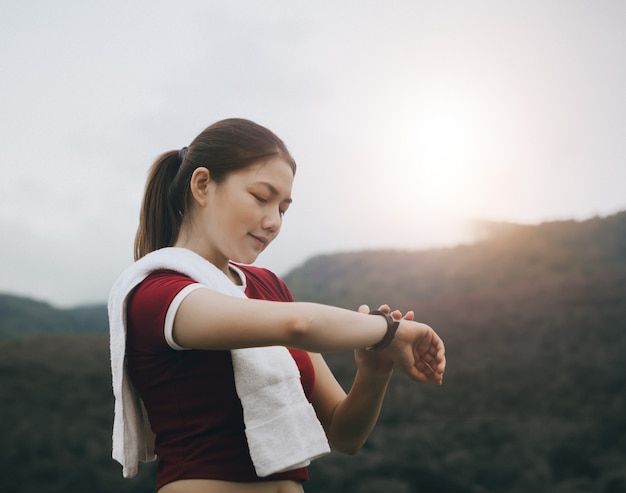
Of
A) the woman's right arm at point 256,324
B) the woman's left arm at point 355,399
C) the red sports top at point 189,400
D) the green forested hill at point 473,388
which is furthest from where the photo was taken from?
the green forested hill at point 473,388

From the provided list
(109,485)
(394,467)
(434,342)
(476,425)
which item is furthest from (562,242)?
(434,342)

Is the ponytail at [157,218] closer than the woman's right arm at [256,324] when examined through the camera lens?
No

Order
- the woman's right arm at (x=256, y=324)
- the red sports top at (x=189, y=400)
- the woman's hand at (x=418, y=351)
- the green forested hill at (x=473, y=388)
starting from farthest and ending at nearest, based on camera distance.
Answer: the green forested hill at (x=473, y=388) → the woman's hand at (x=418, y=351) → the red sports top at (x=189, y=400) → the woman's right arm at (x=256, y=324)

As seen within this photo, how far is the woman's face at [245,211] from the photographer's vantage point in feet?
4.27

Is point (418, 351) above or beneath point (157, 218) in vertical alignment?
beneath

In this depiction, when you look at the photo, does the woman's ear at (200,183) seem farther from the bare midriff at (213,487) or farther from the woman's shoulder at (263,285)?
the bare midriff at (213,487)

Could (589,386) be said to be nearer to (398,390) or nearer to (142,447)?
(398,390)

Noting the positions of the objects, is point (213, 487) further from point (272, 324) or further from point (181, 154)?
point (181, 154)

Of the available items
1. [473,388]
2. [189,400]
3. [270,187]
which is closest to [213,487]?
[189,400]

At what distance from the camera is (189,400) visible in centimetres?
117

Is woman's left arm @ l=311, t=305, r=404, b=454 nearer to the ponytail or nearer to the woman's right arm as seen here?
the woman's right arm

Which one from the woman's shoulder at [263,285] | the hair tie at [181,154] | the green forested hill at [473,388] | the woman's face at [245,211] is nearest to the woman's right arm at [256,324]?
the woman's face at [245,211]

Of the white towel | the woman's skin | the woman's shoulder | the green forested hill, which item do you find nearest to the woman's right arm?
the woman's skin

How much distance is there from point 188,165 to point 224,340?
533 millimetres
